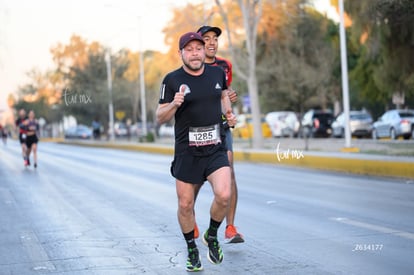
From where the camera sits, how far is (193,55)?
265 inches

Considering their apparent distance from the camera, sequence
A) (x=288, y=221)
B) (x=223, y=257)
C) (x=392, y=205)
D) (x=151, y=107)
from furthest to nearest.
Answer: (x=151, y=107) < (x=392, y=205) < (x=288, y=221) < (x=223, y=257)

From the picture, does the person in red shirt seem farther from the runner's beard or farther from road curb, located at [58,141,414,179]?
road curb, located at [58,141,414,179]

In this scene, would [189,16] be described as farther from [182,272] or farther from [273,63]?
[182,272]

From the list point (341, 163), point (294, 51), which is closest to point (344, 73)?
point (341, 163)

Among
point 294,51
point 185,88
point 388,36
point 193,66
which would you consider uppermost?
point 294,51

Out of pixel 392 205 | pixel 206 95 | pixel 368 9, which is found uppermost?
pixel 368 9

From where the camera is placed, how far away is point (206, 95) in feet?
22.3

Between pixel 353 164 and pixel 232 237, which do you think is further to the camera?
pixel 353 164

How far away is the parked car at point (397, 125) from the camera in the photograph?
34250 mm

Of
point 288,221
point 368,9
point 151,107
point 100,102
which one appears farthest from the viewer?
point 151,107

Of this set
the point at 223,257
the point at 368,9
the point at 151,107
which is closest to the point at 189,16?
the point at 368,9

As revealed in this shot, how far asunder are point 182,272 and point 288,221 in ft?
11.1

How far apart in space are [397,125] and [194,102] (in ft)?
96.0

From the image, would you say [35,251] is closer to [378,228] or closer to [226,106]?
[226,106]
